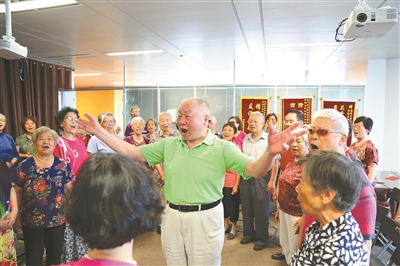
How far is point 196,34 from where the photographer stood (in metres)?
4.16

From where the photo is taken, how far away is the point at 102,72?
787 cm

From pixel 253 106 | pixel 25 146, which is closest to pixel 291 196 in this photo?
pixel 25 146

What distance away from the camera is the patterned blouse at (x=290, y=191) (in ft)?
7.29

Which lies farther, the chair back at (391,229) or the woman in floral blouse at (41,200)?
the woman in floral blouse at (41,200)

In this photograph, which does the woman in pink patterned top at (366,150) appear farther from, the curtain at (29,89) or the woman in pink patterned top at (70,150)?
the curtain at (29,89)

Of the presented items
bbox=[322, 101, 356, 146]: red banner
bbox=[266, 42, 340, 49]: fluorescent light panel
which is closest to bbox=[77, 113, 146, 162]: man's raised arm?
bbox=[266, 42, 340, 49]: fluorescent light panel

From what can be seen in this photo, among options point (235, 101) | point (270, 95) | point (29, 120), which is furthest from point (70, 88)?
point (270, 95)

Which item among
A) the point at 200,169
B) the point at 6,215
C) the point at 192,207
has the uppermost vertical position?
the point at 200,169

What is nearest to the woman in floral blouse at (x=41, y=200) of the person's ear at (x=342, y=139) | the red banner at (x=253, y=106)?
the person's ear at (x=342, y=139)

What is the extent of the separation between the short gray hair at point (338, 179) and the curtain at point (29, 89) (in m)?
5.80

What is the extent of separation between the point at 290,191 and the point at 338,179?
4.29 feet

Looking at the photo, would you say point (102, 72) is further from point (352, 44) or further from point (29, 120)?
point (352, 44)

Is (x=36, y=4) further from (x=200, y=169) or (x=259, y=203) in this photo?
(x=259, y=203)

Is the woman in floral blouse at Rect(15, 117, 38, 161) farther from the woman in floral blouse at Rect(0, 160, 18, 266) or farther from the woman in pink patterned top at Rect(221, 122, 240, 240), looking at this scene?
the woman in pink patterned top at Rect(221, 122, 240, 240)
